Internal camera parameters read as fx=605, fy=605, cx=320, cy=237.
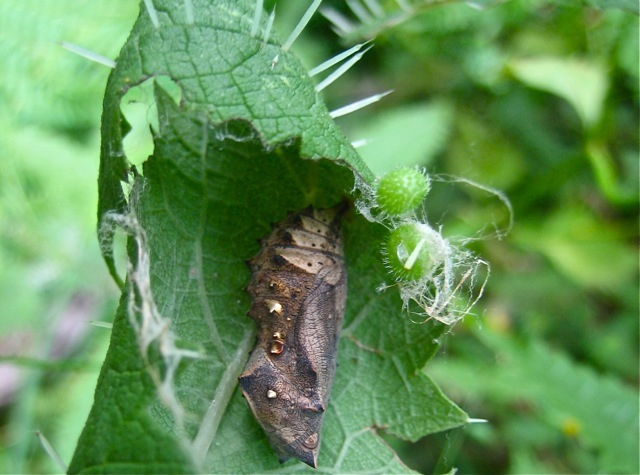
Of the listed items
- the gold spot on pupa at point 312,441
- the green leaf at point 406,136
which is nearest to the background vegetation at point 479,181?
the green leaf at point 406,136

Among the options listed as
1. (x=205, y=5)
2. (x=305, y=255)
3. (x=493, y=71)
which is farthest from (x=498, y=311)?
(x=205, y=5)

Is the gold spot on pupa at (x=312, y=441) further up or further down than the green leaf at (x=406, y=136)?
further down

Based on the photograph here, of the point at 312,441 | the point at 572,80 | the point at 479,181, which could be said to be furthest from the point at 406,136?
the point at 312,441

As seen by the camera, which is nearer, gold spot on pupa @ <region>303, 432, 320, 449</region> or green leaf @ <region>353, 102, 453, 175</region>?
gold spot on pupa @ <region>303, 432, 320, 449</region>

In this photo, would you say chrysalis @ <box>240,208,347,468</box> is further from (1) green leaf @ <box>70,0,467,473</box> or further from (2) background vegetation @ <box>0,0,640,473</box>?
(2) background vegetation @ <box>0,0,640,473</box>

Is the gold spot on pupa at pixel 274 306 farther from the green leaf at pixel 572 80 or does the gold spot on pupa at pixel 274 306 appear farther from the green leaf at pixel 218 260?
the green leaf at pixel 572 80

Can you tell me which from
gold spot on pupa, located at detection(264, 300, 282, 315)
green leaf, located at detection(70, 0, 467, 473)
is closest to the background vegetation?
green leaf, located at detection(70, 0, 467, 473)

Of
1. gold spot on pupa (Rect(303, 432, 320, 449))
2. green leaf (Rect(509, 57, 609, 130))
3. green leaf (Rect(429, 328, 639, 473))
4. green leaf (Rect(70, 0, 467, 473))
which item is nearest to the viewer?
green leaf (Rect(70, 0, 467, 473))

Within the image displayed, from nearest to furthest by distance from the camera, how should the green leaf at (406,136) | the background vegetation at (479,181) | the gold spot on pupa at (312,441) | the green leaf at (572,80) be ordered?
1. the gold spot on pupa at (312,441)
2. the background vegetation at (479,181)
3. the green leaf at (406,136)
4. the green leaf at (572,80)
